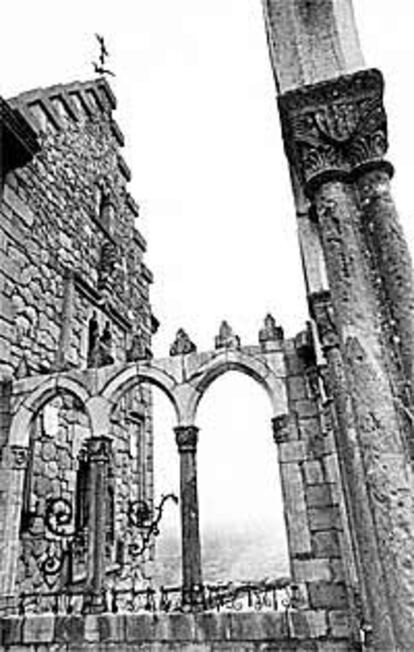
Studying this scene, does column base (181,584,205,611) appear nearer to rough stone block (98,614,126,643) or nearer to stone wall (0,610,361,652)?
stone wall (0,610,361,652)

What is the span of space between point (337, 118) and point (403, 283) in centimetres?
97

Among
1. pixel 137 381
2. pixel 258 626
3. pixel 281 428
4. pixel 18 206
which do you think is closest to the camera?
pixel 258 626

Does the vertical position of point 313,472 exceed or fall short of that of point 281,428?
it falls short

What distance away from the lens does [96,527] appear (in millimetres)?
4961

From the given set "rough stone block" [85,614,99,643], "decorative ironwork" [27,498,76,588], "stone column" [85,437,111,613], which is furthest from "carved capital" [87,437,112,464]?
"rough stone block" [85,614,99,643]

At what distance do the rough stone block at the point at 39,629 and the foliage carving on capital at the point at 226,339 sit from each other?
2782mm

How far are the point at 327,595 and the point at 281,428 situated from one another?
1.37 m

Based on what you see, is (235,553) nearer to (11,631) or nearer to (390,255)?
(11,631)

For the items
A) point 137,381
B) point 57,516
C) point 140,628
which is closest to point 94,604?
point 140,628

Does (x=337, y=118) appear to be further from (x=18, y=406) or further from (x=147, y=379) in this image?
(x=18, y=406)

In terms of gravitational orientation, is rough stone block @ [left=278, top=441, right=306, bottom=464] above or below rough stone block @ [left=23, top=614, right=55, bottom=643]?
above

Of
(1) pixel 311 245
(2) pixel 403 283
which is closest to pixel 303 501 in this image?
(1) pixel 311 245

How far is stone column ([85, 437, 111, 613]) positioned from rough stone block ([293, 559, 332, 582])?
1.68m

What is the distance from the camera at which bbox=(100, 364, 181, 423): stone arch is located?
17.2ft
